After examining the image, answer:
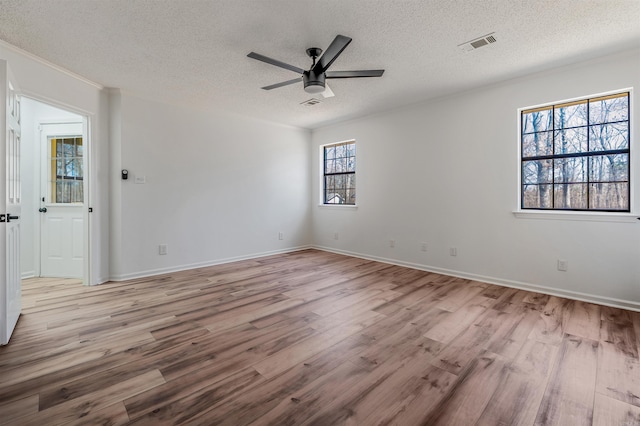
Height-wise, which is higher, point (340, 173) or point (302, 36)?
point (302, 36)

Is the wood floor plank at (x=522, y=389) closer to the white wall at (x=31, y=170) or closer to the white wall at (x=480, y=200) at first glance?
the white wall at (x=480, y=200)

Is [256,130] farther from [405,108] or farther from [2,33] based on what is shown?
[2,33]

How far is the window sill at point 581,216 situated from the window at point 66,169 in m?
6.16

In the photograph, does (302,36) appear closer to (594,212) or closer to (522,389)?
(522,389)

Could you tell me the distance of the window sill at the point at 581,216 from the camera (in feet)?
9.59

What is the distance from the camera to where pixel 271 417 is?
1.48 metres

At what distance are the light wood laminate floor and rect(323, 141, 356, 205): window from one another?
2.71 meters

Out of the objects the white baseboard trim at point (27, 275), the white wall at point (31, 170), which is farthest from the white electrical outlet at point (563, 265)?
the white baseboard trim at point (27, 275)

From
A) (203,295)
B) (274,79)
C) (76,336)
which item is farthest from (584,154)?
(76,336)

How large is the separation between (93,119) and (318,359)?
13.4 feet

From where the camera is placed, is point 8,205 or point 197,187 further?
point 197,187

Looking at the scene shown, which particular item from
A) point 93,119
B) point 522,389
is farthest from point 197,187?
point 522,389

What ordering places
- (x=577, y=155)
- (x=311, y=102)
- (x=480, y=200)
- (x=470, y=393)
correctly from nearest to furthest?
(x=470, y=393) → (x=577, y=155) → (x=480, y=200) → (x=311, y=102)

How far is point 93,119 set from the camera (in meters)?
3.71
